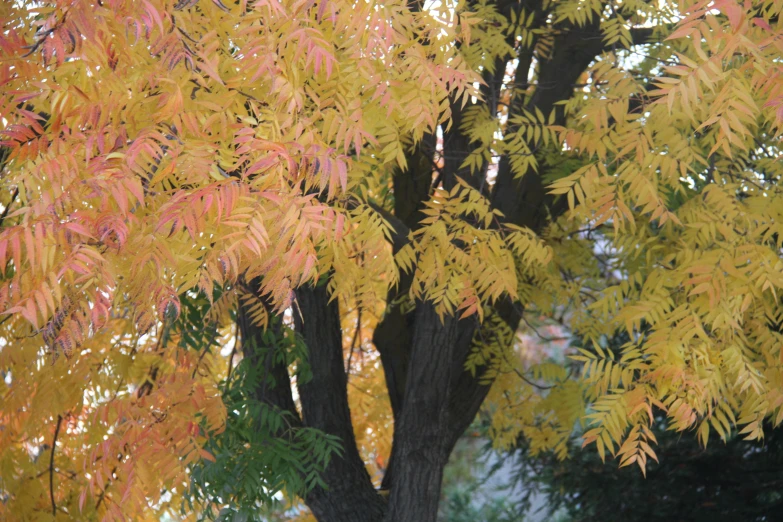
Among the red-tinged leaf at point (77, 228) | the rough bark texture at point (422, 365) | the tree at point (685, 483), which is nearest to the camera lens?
the red-tinged leaf at point (77, 228)

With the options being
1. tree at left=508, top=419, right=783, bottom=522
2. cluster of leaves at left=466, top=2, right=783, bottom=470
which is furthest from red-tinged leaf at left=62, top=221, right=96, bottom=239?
tree at left=508, top=419, right=783, bottom=522

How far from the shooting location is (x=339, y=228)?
9.99 feet

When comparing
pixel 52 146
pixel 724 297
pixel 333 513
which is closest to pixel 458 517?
pixel 333 513

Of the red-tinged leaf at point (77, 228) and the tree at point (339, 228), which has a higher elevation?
the tree at point (339, 228)

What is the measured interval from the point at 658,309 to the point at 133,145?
2.97 m

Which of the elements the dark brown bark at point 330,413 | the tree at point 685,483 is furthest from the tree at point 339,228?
the tree at point 685,483

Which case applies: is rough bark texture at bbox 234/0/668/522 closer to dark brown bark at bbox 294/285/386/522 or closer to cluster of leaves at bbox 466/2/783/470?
dark brown bark at bbox 294/285/386/522

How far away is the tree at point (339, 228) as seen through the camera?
9.66 ft

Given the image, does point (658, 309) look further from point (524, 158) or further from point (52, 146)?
point (52, 146)

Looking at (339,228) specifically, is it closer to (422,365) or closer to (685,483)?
(422,365)

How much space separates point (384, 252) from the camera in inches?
153

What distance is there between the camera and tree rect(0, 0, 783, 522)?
9.66 feet

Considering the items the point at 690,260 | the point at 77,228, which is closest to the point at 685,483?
the point at 690,260

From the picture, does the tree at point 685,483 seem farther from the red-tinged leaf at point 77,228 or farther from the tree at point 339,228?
the red-tinged leaf at point 77,228
